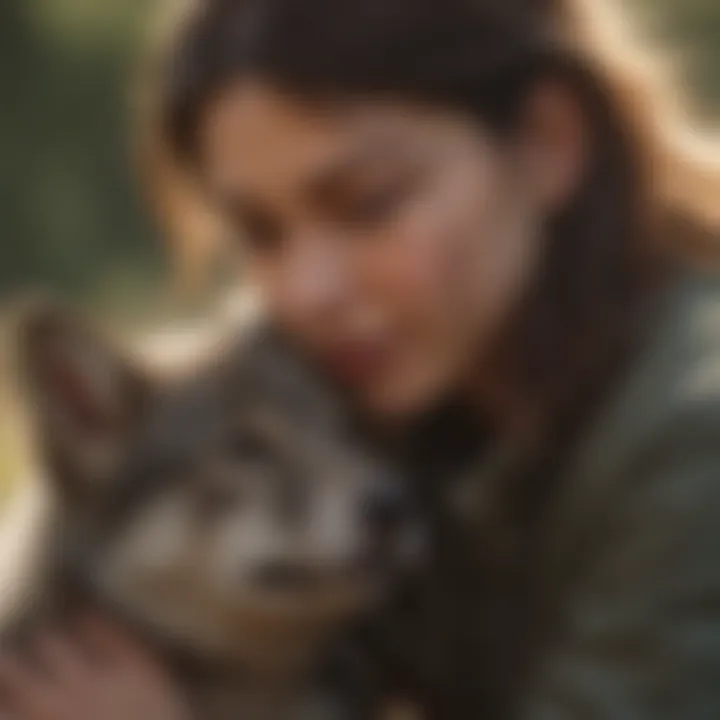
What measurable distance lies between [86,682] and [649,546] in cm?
63

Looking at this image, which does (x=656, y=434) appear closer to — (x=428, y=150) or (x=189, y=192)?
(x=428, y=150)

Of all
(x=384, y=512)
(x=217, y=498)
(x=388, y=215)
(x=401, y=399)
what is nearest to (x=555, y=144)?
(x=388, y=215)

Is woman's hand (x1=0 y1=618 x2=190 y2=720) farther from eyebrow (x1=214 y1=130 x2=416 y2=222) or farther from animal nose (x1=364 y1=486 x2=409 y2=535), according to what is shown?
eyebrow (x1=214 y1=130 x2=416 y2=222)

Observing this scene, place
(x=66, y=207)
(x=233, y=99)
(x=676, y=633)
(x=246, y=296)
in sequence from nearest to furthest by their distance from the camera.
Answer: (x=676, y=633), (x=233, y=99), (x=246, y=296), (x=66, y=207)

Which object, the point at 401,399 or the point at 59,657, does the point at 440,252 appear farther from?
the point at 59,657

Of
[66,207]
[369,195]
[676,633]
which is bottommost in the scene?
[676,633]

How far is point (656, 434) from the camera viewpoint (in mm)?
1326

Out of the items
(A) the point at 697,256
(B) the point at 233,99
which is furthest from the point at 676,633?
(B) the point at 233,99

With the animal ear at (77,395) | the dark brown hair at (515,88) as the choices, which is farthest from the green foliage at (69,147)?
the dark brown hair at (515,88)

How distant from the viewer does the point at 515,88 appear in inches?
57.3

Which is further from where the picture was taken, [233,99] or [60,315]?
[60,315]

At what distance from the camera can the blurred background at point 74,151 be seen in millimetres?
3082

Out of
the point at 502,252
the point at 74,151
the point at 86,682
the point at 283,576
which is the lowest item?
the point at 86,682

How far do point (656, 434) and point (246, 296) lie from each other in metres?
0.55
